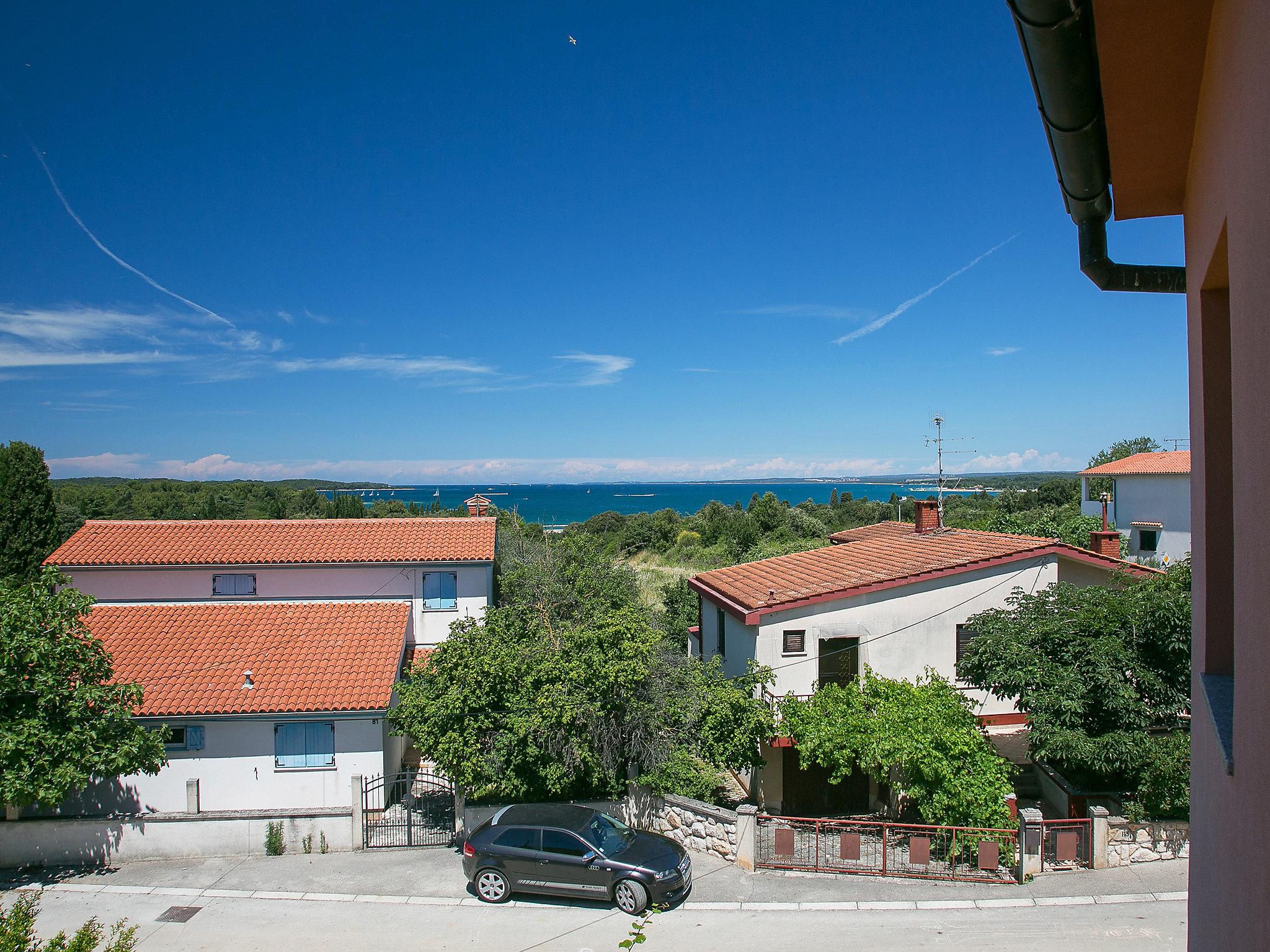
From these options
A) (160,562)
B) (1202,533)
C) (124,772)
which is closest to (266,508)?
(160,562)

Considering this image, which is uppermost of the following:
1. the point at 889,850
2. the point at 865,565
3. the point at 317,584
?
the point at 865,565

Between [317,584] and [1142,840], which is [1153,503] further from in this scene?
[317,584]

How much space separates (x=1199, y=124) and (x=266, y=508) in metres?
101

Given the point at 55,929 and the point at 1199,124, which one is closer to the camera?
the point at 1199,124

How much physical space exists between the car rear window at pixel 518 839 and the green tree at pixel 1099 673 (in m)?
10.3

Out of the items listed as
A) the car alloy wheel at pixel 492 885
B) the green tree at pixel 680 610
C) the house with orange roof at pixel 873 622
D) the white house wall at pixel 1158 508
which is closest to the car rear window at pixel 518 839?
the car alloy wheel at pixel 492 885

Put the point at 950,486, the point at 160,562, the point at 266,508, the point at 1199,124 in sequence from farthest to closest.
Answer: the point at 266,508 < the point at 950,486 < the point at 160,562 < the point at 1199,124

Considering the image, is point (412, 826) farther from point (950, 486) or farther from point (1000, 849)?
point (950, 486)

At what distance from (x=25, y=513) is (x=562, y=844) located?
3072 cm

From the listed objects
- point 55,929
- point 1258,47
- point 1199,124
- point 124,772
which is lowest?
point 55,929

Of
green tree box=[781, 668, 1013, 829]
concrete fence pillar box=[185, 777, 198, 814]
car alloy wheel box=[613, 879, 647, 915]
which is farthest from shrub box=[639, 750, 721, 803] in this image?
concrete fence pillar box=[185, 777, 198, 814]

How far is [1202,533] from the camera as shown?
12.8 feet

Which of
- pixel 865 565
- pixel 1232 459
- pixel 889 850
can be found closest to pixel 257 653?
pixel 889 850

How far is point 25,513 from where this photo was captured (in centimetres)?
3256
